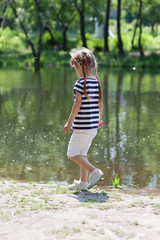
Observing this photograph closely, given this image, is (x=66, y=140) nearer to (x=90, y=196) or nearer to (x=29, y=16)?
(x=90, y=196)

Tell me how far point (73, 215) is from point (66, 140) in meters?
5.23

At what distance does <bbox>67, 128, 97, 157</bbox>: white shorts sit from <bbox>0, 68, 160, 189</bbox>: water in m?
0.80

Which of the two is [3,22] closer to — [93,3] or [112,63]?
[93,3]

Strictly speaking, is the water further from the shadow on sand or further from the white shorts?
the shadow on sand

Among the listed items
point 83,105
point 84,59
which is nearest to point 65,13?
point 84,59

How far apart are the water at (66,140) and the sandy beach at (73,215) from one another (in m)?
1.38

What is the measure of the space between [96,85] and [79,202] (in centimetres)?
144

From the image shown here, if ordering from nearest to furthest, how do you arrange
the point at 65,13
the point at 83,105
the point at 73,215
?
the point at 73,215 → the point at 83,105 → the point at 65,13

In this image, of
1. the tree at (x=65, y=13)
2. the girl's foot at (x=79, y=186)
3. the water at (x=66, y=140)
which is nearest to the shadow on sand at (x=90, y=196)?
the girl's foot at (x=79, y=186)

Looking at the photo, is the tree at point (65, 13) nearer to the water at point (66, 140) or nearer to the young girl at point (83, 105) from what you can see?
the water at point (66, 140)

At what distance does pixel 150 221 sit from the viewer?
4.31 metres

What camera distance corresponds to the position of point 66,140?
31.7 feet

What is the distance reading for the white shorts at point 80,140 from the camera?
5520 millimetres

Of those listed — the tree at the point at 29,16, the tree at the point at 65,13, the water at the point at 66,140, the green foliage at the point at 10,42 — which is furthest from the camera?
the green foliage at the point at 10,42
